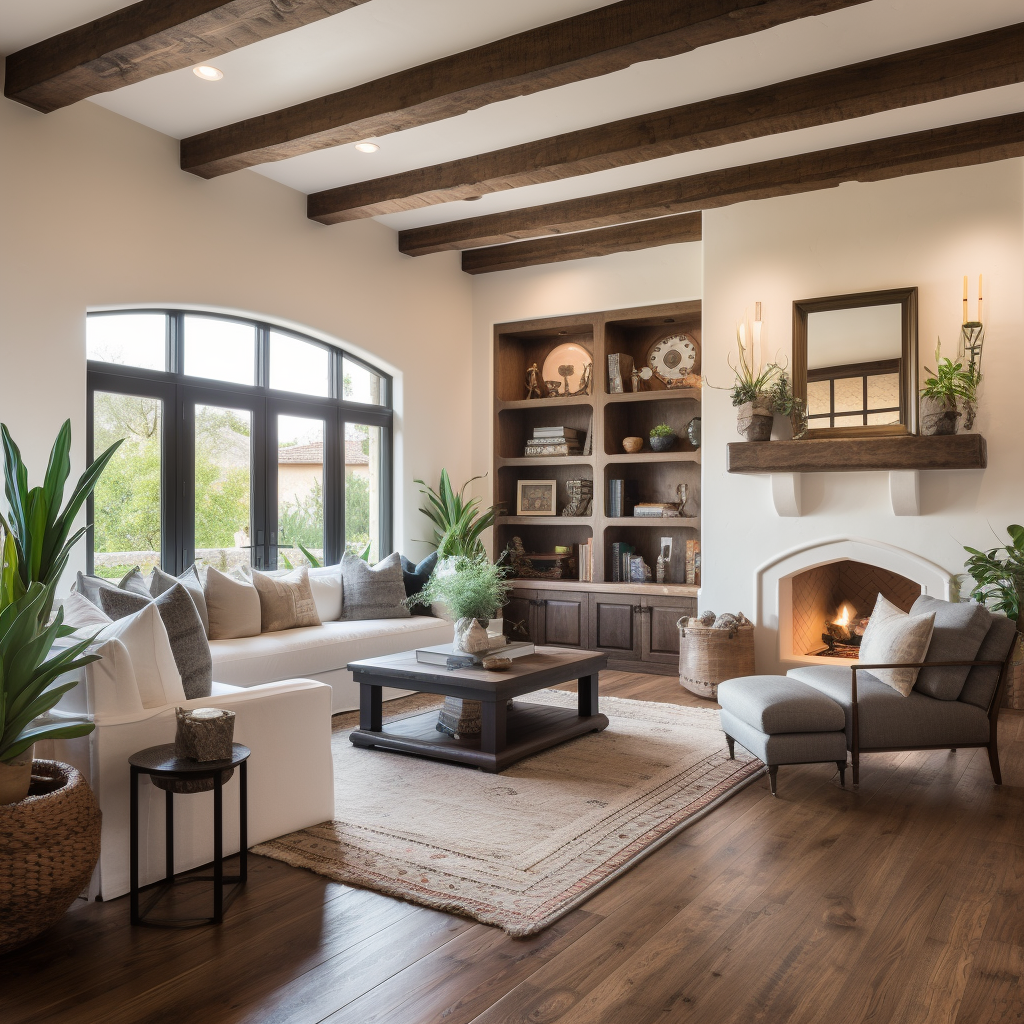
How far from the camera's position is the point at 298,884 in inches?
111

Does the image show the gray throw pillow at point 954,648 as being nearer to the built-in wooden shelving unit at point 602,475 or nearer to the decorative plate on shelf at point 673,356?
the built-in wooden shelving unit at point 602,475

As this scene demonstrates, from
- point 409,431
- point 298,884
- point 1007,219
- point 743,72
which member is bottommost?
point 298,884

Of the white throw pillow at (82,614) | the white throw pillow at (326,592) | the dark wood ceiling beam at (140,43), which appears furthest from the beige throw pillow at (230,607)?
the dark wood ceiling beam at (140,43)

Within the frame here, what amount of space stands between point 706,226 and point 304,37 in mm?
3130

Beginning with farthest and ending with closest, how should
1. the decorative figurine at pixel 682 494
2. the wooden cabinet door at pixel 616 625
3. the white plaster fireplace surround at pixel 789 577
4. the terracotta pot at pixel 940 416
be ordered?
1. the decorative figurine at pixel 682 494
2. the wooden cabinet door at pixel 616 625
3. the white plaster fireplace surround at pixel 789 577
4. the terracotta pot at pixel 940 416

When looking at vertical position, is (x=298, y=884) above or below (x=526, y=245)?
below

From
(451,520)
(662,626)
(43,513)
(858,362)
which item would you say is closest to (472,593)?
(43,513)

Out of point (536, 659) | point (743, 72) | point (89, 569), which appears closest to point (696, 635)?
point (536, 659)

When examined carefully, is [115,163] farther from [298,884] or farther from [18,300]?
[298,884]

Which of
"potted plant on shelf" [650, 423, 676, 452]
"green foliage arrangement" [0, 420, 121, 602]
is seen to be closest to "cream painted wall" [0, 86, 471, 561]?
"green foliage arrangement" [0, 420, 121, 602]

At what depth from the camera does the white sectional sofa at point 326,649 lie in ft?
15.0

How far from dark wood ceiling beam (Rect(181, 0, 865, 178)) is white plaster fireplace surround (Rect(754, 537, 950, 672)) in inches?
127

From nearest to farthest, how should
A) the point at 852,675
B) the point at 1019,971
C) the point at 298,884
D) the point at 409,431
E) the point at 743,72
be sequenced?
1. the point at 1019,971
2. the point at 298,884
3. the point at 852,675
4. the point at 743,72
5. the point at 409,431

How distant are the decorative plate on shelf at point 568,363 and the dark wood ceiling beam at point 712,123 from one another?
2.17 m
